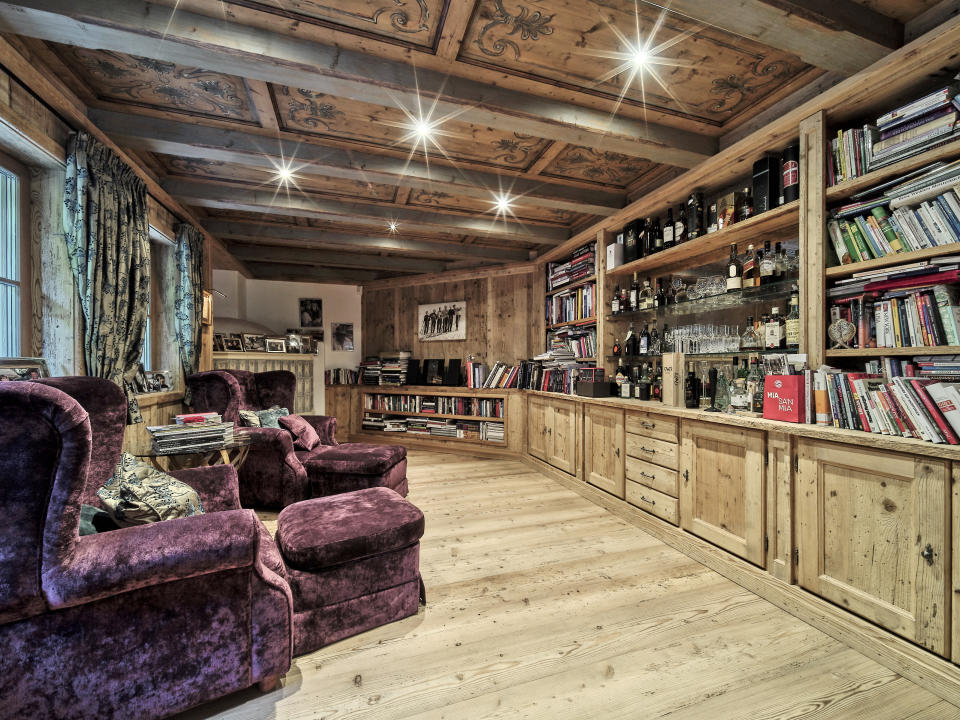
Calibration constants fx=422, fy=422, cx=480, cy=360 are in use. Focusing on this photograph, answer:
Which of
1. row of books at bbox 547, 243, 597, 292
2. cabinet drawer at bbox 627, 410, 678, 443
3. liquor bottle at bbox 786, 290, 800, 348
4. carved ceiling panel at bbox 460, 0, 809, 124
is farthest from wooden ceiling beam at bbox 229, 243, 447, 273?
liquor bottle at bbox 786, 290, 800, 348

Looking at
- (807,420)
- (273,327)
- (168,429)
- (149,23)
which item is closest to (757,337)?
(807,420)

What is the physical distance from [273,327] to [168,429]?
12.8 ft

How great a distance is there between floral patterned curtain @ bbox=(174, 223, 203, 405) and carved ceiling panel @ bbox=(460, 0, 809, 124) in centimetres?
324

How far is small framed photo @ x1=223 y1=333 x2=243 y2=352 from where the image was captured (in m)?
5.05

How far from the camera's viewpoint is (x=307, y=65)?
6.54ft

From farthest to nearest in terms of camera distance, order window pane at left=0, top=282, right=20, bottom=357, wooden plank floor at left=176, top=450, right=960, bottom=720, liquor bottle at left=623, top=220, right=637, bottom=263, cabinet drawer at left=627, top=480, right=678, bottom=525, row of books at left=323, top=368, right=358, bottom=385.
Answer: row of books at left=323, top=368, right=358, bottom=385
liquor bottle at left=623, top=220, right=637, bottom=263
cabinet drawer at left=627, top=480, right=678, bottom=525
window pane at left=0, top=282, right=20, bottom=357
wooden plank floor at left=176, top=450, right=960, bottom=720

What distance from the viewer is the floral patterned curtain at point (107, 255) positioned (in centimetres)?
236

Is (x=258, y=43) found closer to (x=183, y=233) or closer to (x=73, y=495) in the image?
(x=73, y=495)

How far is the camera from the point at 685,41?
2.00 m

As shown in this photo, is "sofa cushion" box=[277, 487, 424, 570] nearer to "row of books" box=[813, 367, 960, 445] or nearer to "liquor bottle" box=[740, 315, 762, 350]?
"row of books" box=[813, 367, 960, 445]

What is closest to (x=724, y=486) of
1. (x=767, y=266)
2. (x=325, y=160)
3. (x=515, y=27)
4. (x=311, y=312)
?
(x=767, y=266)

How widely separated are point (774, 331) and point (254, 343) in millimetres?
5257

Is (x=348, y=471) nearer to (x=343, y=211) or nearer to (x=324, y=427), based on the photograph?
(x=324, y=427)

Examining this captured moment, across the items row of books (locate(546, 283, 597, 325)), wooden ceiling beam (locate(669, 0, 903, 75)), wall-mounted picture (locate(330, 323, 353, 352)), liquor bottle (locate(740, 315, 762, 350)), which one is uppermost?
wooden ceiling beam (locate(669, 0, 903, 75))
